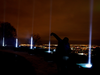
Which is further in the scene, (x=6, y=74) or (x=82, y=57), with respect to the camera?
(x=82, y=57)

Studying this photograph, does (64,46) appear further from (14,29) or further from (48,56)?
(14,29)

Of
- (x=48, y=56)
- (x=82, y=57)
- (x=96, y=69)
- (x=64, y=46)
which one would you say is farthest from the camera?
(x=48, y=56)

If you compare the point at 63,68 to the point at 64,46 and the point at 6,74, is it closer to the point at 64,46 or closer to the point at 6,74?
the point at 64,46

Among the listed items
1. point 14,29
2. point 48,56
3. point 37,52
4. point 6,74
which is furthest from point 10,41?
point 6,74

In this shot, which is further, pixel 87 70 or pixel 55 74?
pixel 55 74

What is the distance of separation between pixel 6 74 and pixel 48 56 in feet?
13.5

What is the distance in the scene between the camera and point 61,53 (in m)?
3.85

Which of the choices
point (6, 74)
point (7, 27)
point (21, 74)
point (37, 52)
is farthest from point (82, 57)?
point (7, 27)

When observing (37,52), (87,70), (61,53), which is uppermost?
(61,53)

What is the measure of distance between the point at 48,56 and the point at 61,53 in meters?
4.41

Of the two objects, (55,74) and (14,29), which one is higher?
Result: (14,29)

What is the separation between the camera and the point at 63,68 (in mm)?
4152

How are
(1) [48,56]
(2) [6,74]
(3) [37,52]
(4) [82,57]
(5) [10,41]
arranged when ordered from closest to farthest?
(2) [6,74] → (4) [82,57] → (1) [48,56] → (3) [37,52] → (5) [10,41]

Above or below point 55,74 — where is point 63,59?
above
